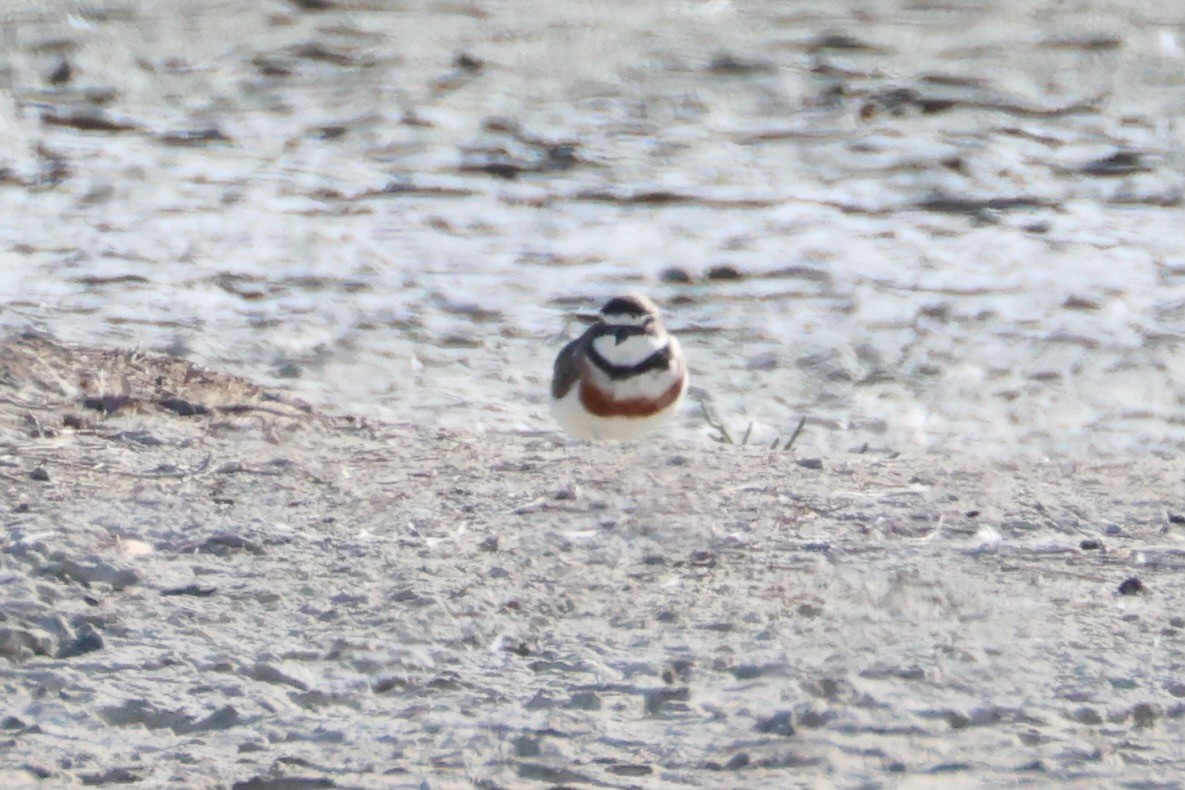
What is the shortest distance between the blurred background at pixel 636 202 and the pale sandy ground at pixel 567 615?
1.59 m

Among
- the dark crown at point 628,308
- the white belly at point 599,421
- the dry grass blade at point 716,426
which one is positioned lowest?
the dry grass blade at point 716,426

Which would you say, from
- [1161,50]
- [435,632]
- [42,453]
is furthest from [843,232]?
[435,632]

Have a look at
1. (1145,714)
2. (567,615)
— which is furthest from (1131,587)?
(567,615)

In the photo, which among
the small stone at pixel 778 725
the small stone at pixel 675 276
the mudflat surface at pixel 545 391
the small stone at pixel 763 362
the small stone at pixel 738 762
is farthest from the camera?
the small stone at pixel 675 276

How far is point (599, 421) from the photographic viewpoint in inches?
266

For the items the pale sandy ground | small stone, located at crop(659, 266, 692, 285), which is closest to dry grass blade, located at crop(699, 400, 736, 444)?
the pale sandy ground

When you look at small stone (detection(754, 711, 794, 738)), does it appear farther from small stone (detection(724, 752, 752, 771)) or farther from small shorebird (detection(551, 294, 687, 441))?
small shorebird (detection(551, 294, 687, 441))

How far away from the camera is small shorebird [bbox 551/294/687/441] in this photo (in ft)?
22.0

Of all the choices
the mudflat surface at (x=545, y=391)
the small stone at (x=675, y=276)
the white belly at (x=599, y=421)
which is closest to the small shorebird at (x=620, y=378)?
the white belly at (x=599, y=421)

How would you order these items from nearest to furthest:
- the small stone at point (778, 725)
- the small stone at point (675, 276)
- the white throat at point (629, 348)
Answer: the small stone at point (778, 725) < the white throat at point (629, 348) < the small stone at point (675, 276)

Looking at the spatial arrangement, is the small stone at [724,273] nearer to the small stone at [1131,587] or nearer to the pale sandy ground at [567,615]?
the pale sandy ground at [567,615]

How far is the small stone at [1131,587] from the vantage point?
15.3 feet

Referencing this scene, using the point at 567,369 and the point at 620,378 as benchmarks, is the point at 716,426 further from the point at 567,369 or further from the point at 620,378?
the point at 567,369

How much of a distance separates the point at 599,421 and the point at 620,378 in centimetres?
18
